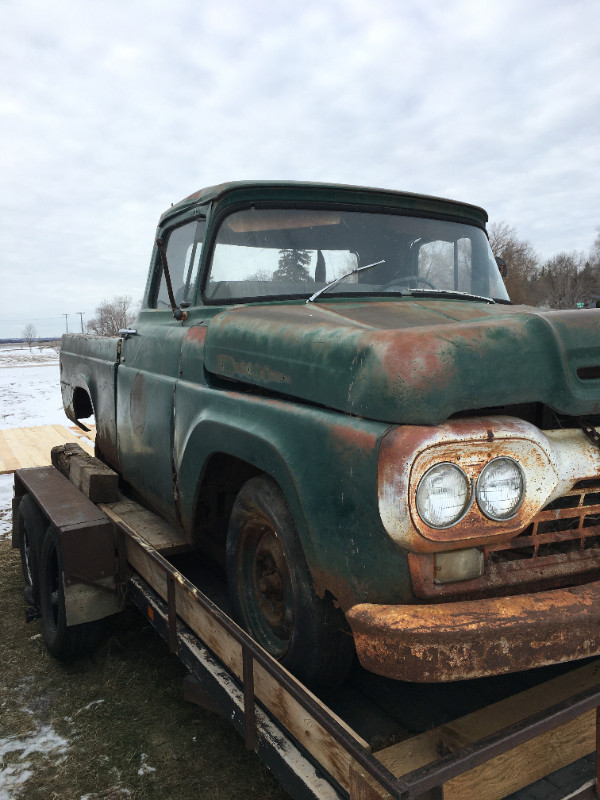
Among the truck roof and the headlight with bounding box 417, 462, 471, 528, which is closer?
the headlight with bounding box 417, 462, 471, 528

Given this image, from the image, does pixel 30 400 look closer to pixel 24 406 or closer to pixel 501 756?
pixel 24 406

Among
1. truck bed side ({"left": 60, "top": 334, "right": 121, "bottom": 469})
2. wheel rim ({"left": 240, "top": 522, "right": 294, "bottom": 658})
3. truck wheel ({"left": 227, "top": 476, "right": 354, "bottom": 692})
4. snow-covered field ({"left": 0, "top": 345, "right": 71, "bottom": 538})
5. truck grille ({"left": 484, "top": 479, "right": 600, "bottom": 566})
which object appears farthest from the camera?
snow-covered field ({"left": 0, "top": 345, "right": 71, "bottom": 538})

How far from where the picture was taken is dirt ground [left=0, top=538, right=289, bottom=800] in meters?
2.46

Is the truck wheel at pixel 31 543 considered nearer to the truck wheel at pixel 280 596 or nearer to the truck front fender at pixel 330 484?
the truck wheel at pixel 280 596

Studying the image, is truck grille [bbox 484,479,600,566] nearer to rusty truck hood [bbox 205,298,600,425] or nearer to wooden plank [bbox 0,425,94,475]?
rusty truck hood [bbox 205,298,600,425]

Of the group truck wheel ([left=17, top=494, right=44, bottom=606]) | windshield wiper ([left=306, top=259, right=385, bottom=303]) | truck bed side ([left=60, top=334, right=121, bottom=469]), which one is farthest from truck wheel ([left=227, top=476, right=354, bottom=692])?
truck bed side ([left=60, top=334, right=121, bottom=469])

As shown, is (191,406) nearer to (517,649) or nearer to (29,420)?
(517,649)

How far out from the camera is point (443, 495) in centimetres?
156

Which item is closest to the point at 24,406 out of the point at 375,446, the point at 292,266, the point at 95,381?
the point at 95,381

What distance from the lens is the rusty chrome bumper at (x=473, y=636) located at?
1.50 meters

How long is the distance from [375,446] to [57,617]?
8.01ft

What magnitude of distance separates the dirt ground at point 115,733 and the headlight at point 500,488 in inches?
59.6

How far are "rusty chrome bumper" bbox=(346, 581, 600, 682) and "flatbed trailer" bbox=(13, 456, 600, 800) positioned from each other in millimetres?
144

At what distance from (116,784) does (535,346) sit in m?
2.26
